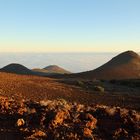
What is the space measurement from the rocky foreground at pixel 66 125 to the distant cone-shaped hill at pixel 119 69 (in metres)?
58.0

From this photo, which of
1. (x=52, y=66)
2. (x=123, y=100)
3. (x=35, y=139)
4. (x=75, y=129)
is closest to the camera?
(x=35, y=139)

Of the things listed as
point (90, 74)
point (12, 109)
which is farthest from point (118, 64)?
point (12, 109)

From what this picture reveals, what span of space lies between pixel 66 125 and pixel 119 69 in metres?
71.4

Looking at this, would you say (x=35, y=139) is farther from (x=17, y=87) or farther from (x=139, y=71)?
(x=139, y=71)

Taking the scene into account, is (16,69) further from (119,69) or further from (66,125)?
(66,125)

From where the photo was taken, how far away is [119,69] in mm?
82000

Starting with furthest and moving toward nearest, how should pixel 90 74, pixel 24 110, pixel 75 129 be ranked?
pixel 90 74 → pixel 24 110 → pixel 75 129

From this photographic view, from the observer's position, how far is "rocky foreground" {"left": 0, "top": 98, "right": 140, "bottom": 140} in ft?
34.9

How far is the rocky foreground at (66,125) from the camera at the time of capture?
1063 centimetres

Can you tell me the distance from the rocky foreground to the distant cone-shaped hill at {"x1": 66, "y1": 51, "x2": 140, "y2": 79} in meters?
58.0

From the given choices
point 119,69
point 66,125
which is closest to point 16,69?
point 119,69

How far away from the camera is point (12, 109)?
45.5 feet

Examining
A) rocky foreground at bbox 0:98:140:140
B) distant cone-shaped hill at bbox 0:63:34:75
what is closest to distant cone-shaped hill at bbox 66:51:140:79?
distant cone-shaped hill at bbox 0:63:34:75

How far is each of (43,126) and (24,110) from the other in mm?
2079
